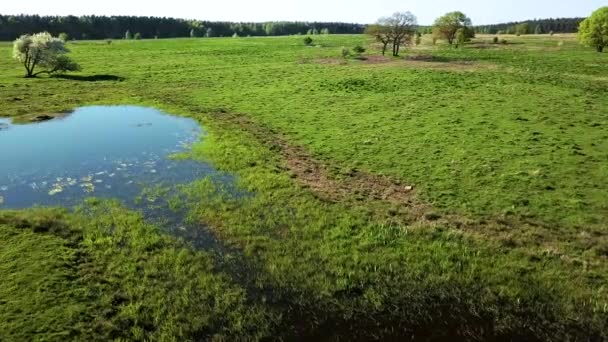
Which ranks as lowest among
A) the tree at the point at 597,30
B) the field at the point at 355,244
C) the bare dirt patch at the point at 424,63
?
the field at the point at 355,244

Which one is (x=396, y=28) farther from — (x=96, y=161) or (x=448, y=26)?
(x=96, y=161)

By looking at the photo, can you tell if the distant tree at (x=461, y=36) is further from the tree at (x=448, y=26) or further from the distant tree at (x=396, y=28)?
the distant tree at (x=396, y=28)

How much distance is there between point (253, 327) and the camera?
11.9 metres

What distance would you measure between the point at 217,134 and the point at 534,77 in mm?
40976

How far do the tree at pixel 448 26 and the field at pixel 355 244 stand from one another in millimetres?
84725

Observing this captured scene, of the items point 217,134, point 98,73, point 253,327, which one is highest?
point 98,73

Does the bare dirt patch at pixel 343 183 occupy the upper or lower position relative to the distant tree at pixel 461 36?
lower

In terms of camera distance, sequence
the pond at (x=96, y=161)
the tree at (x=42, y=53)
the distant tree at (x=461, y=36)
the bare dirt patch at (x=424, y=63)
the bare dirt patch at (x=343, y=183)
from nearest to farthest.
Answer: the bare dirt patch at (x=343, y=183) → the pond at (x=96, y=161) → the tree at (x=42, y=53) → the bare dirt patch at (x=424, y=63) → the distant tree at (x=461, y=36)

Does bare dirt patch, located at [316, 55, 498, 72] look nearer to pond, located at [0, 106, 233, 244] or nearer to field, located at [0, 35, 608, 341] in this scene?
field, located at [0, 35, 608, 341]

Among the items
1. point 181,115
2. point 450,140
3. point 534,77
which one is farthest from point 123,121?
point 534,77

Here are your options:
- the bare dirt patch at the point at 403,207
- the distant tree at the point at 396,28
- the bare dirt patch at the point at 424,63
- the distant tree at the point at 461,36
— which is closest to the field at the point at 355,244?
the bare dirt patch at the point at 403,207

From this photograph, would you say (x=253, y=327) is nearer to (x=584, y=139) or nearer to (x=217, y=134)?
(x=217, y=134)

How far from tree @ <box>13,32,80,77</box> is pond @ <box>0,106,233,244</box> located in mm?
28438

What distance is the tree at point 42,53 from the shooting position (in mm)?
57250
